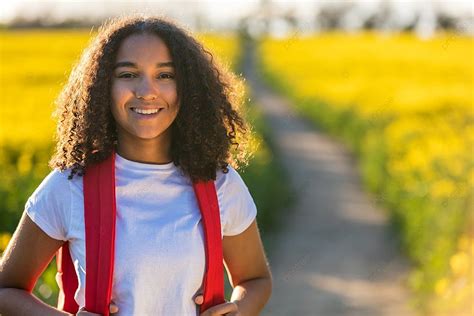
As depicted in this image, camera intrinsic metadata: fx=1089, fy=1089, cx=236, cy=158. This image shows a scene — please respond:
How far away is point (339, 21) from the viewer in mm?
75812

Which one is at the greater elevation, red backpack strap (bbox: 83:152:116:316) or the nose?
the nose

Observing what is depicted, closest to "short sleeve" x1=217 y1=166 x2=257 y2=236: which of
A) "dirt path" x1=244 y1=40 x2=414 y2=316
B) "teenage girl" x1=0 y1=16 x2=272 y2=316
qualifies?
"teenage girl" x1=0 y1=16 x2=272 y2=316

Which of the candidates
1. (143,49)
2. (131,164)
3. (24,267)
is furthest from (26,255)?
(143,49)

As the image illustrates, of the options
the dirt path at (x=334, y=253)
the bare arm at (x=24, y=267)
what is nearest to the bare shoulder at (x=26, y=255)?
the bare arm at (x=24, y=267)

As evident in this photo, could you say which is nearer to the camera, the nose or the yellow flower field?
the nose

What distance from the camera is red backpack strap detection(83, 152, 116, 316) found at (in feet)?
7.20

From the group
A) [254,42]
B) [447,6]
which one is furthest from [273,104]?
[254,42]

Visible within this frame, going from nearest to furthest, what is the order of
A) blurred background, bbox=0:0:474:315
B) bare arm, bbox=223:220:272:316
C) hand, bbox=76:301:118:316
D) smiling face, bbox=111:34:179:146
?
hand, bbox=76:301:118:316 → smiling face, bbox=111:34:179:146 → bare arm, bbox=223:220:272:316 → blurred background, bbox=0:0:474:315

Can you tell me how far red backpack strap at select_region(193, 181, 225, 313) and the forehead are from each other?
0.94ft

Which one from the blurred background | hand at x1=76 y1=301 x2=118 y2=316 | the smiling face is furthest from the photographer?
the blurred background

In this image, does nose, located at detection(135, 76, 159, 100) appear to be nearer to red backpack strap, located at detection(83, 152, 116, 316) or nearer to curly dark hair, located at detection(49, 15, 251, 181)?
curly dark hair, located at detection(49, 15, 251, 181)

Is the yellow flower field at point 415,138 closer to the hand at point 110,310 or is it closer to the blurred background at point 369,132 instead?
the blurred background at point 369,132

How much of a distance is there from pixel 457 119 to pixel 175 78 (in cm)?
1115

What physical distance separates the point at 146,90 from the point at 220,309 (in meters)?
0.49
